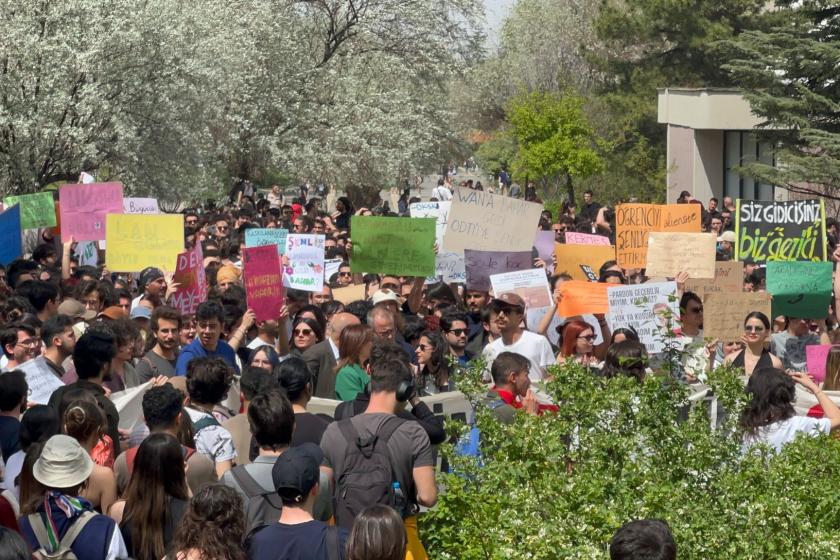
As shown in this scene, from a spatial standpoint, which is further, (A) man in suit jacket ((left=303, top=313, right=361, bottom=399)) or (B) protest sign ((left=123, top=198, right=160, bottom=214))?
(B) protest sign ((left=123, top=198, right=160, bottom=214))

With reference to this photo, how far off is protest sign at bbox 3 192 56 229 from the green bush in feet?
31.1

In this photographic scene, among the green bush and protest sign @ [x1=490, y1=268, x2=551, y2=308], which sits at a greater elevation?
protest sign @ [x1=490, y1=268, x2=551, y2=308]

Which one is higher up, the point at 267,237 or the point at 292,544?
the point at 267,237

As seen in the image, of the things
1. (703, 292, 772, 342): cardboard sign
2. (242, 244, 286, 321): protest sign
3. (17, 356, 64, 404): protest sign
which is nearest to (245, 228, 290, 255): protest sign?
(242, 244, 286, 321): protest sign

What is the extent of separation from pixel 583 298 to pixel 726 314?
1.06 metres

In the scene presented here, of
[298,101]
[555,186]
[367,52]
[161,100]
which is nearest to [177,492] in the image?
[161,100]

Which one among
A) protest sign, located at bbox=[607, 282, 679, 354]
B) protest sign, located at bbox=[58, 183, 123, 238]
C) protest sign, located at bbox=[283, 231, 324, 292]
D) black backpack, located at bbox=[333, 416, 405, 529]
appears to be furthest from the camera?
protest sign, located at bbox=[58, 183, 123, 238]

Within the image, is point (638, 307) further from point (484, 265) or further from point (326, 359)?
point (484, 265)

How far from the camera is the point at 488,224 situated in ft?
45.8

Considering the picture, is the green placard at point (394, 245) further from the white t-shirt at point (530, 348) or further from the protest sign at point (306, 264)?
the white t-shirt at point (530, 348)

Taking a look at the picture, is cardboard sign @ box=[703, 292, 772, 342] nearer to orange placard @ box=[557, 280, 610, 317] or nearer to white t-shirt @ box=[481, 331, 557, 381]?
orange placard @ box=[557, 280, 610, 317]

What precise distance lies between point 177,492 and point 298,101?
104 ft

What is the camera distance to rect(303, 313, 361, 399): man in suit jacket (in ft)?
31.0

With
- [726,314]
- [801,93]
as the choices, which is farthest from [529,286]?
[801,93]
